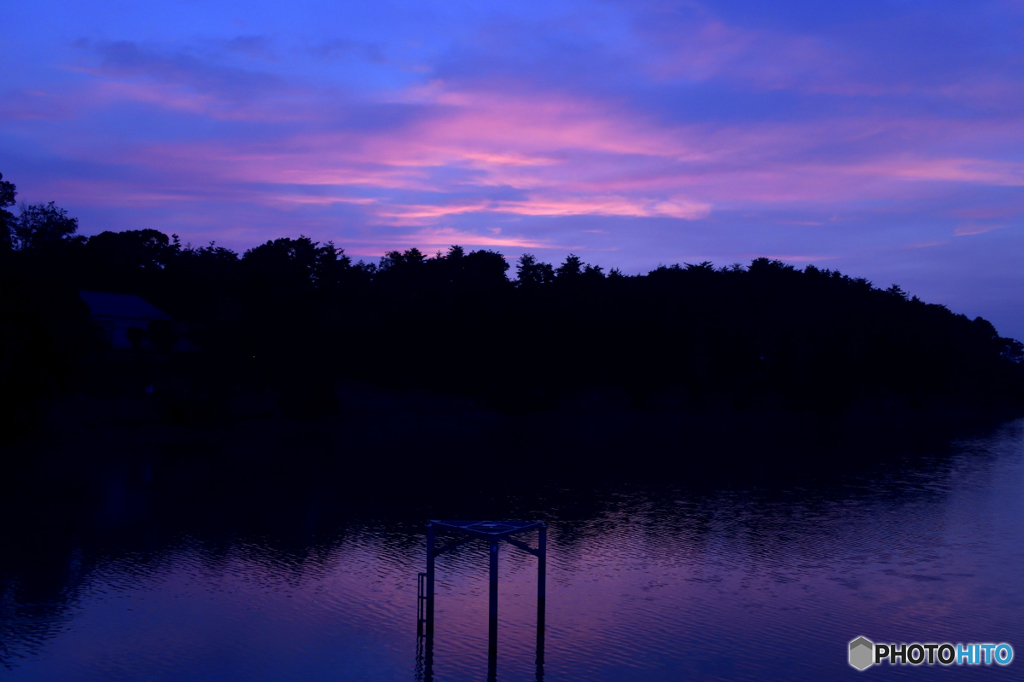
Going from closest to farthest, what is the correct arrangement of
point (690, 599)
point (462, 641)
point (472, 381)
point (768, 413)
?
point (462, 641) → point (690, 599) → point (472, 381) → point (768, 413)

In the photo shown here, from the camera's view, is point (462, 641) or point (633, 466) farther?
point (633, 466)

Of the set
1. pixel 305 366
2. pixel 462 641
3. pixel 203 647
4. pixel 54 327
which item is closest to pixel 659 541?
pixel 462 641

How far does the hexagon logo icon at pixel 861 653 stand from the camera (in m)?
10.9

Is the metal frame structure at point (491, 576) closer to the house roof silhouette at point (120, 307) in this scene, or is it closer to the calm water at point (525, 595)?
the calm water at point (525, 595)

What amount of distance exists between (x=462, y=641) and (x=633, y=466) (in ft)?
67.4

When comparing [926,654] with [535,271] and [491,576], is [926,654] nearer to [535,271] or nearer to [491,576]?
[491,576]

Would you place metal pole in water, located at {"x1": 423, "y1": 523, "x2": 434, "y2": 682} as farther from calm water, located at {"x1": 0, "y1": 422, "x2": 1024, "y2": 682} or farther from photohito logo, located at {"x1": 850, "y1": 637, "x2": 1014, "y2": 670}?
photohito logo, located at {"x1": 850, "y1": 637, "x2": 1014, "y2": 670}

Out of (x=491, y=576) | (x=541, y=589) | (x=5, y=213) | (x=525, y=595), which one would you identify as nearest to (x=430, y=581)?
(x=491, y=576)

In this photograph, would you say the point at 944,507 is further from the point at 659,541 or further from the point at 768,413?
the point at 768,413

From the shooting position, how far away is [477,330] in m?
60.2

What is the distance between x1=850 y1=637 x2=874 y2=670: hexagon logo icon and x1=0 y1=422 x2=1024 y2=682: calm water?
176 mm

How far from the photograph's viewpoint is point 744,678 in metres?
10.5

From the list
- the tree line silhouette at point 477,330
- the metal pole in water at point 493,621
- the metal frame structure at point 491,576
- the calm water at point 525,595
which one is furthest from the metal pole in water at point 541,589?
the tree line silhouette at point 477,330

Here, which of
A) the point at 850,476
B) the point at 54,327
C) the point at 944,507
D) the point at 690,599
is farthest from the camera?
the point at 54,327
